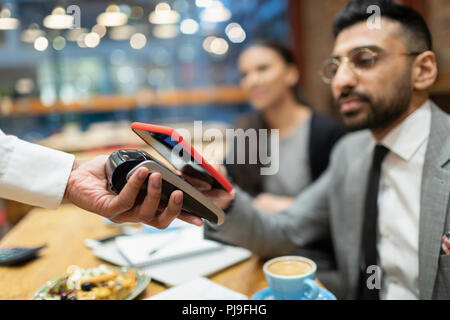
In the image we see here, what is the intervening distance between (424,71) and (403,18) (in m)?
0.15

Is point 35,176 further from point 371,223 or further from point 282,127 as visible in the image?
point 282,127

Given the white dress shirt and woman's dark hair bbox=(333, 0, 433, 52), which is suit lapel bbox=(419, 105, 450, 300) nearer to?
the white dress shirt

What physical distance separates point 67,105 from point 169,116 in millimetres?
1096

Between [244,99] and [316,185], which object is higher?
→ [244,99]

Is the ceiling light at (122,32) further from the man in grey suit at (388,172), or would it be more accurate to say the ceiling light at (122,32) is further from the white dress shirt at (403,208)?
the white dress shirt at (403,208)

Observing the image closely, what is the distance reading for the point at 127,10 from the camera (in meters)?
3.15

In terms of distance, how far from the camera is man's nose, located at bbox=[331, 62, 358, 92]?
3.40ft

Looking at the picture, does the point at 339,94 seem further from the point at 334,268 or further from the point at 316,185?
the point at 334,268

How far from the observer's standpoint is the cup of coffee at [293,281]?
0.82 meters

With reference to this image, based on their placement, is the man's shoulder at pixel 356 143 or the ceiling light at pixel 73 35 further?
the ceiling light at pixel 73 35

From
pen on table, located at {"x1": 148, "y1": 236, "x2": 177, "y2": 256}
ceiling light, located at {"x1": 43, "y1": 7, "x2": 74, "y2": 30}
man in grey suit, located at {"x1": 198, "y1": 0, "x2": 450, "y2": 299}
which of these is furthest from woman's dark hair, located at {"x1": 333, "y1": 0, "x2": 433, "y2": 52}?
ceiling light, located at {"x1": 43, "y1": 7, "x2": 74, "y2": 30}

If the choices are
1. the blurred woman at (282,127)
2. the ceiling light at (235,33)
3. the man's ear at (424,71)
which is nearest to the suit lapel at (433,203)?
the man's ear at (424,71)

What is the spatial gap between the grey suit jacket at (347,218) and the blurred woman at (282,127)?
390mm

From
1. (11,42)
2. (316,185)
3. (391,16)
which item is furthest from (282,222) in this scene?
(11,42)
